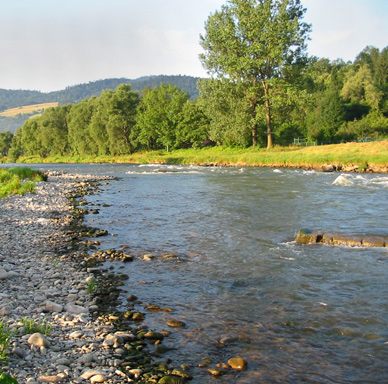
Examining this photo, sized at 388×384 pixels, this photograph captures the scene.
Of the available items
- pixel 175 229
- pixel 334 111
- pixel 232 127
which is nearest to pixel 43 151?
pixel 232 127

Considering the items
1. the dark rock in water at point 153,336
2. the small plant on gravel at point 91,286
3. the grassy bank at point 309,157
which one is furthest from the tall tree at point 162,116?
the dark rock in water at point 153,336

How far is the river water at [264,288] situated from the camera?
5625 mm

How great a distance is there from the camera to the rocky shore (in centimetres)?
494

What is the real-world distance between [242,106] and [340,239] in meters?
46.6

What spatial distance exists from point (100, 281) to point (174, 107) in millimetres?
76456

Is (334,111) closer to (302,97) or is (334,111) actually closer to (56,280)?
(302,97)

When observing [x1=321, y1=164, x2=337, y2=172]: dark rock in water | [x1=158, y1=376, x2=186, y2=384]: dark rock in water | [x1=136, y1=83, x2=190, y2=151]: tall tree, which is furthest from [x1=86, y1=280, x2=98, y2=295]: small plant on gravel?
[x1=136, y1=83, x2=190, y2=151]: tall tree

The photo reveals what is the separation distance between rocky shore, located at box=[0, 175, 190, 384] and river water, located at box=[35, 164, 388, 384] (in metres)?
0.55

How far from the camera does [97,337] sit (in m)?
5.99

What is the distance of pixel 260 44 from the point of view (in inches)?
1998

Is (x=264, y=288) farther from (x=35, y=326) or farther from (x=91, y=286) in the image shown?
(x=35, y=326)

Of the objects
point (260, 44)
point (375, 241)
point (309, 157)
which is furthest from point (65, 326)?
point (260, 44)

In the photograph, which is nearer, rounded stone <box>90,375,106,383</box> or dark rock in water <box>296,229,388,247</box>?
rounded stone <box>90,375,106,383</box>

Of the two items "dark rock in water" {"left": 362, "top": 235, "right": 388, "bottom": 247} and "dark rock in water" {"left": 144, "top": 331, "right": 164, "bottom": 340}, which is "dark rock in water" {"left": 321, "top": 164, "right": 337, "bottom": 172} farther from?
"dark rock in water" {"left": 144, "top": 331, "right": 164, "bottom": 340}
